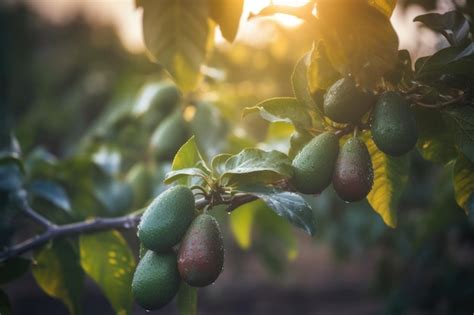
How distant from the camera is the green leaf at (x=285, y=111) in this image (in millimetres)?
902

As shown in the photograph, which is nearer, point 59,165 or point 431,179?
point 59,165

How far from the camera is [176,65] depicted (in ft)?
3.00

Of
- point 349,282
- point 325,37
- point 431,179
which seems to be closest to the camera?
point 325,37

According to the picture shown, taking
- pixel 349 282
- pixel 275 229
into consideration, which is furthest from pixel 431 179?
pixel 349 282

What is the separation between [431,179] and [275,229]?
2.14m

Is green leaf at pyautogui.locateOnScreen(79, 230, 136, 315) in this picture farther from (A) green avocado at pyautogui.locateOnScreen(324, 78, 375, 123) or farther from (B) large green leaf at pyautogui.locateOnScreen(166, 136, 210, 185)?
(A) green avocado at pyautogui.locateOnScreen(324, 78, 375, 123)

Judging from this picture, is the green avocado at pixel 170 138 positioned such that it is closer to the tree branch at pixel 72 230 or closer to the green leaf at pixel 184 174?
the tree branch at pixel 72 230

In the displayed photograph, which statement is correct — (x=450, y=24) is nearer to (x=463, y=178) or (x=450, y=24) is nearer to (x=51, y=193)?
(x=463, y=178)

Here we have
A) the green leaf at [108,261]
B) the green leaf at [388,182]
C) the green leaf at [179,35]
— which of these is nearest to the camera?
the green leaf at [179,35]

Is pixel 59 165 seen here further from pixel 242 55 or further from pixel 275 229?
pixel 242 55

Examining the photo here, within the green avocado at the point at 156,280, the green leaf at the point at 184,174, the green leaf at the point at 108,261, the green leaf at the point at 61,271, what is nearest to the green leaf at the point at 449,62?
the green leaf at the point at 184,174

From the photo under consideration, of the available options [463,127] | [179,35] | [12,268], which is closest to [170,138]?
[12,268]

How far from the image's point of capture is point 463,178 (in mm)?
918

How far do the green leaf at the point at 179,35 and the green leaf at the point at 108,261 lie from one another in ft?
1.41
